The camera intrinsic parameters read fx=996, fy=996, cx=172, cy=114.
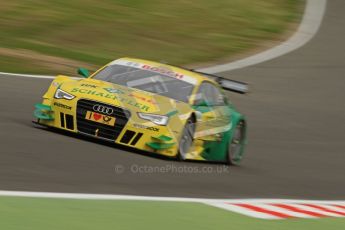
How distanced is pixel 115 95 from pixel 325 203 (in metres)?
3.11

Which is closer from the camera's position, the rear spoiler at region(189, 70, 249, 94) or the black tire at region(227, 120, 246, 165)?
the rear spoiler at region(189, 70, 249, 94)

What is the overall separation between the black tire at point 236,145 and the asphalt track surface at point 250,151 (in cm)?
18

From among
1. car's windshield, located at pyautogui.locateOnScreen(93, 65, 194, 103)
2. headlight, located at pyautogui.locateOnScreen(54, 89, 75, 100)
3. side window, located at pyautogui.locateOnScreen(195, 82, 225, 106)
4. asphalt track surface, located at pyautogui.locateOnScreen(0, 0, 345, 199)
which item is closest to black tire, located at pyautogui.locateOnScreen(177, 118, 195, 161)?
asphalt track surface, located at pyautogui.locateOnScreen(0, 0, 345, 199)

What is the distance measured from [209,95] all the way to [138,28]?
1299 centimetres

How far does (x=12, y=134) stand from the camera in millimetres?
11938

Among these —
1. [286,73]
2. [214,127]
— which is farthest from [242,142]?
[286,73]

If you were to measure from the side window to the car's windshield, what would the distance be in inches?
6.2

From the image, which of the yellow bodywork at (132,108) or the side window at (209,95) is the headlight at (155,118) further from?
the side window at (209,95)

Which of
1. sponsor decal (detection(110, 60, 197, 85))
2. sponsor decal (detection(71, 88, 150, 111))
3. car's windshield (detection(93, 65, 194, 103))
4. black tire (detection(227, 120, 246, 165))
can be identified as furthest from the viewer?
black tire (detection(227, 120, 246, 165))

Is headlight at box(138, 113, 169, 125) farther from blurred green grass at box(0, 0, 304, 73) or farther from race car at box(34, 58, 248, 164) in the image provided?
blurred green grass at box(0, 0, 304, 73)

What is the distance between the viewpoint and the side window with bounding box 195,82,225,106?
42.5ft

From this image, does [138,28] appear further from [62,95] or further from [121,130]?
[121,130]

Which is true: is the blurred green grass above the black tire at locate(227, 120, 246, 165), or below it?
above

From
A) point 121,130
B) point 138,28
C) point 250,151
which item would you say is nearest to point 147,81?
point 121,130
